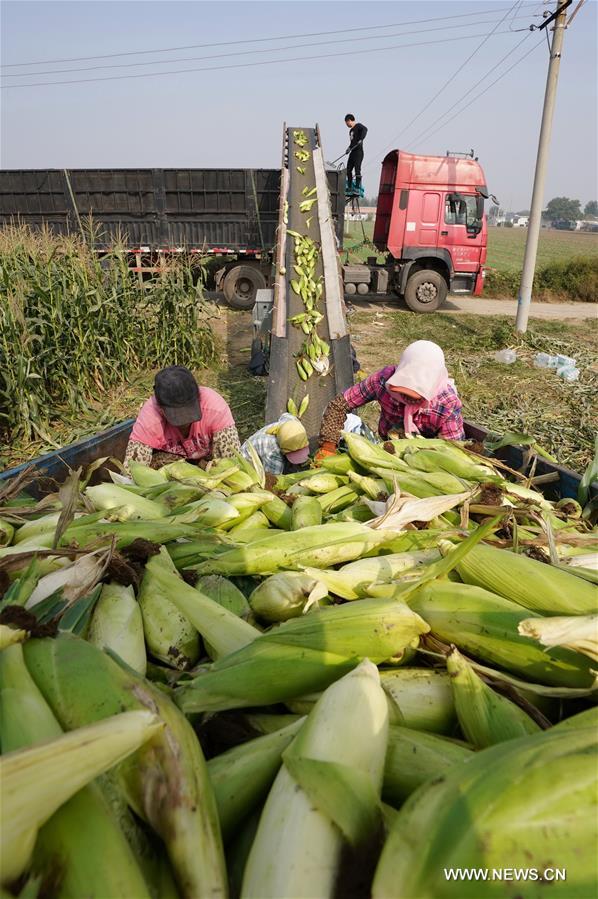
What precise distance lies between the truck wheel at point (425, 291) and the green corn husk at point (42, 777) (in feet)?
51.9

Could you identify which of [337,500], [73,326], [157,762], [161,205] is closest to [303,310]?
[73,326]

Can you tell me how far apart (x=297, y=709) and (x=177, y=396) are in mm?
3086

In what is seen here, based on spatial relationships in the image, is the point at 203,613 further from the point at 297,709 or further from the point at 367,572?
the point at 367,572

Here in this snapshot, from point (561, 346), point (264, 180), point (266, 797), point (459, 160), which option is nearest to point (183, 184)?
point (264, 180)

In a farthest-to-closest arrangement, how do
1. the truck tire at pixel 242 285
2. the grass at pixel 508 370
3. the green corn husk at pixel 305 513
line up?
the truck tire at pixel 242 285
the grass at pixel 508 370
the green corn husk at pixel 305 513

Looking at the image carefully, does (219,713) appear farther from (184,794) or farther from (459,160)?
(459,160)

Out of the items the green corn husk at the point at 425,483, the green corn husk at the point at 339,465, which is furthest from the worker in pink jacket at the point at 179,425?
the green corn husk at the point at 425,483

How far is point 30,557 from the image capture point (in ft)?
4.88

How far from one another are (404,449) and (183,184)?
11919 millimetres

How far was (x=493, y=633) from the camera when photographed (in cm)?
121

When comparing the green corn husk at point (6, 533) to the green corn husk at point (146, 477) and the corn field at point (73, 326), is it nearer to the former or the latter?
the green corn husk at point (146, 477)

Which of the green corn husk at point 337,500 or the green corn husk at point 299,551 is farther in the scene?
the green corn husk at point 337,500

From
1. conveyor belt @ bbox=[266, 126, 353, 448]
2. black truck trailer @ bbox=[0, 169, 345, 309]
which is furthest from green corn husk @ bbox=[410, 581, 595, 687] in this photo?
black truck trailer @ bbox=[0, 169, 345, 309]

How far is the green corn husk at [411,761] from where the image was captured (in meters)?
0.92
